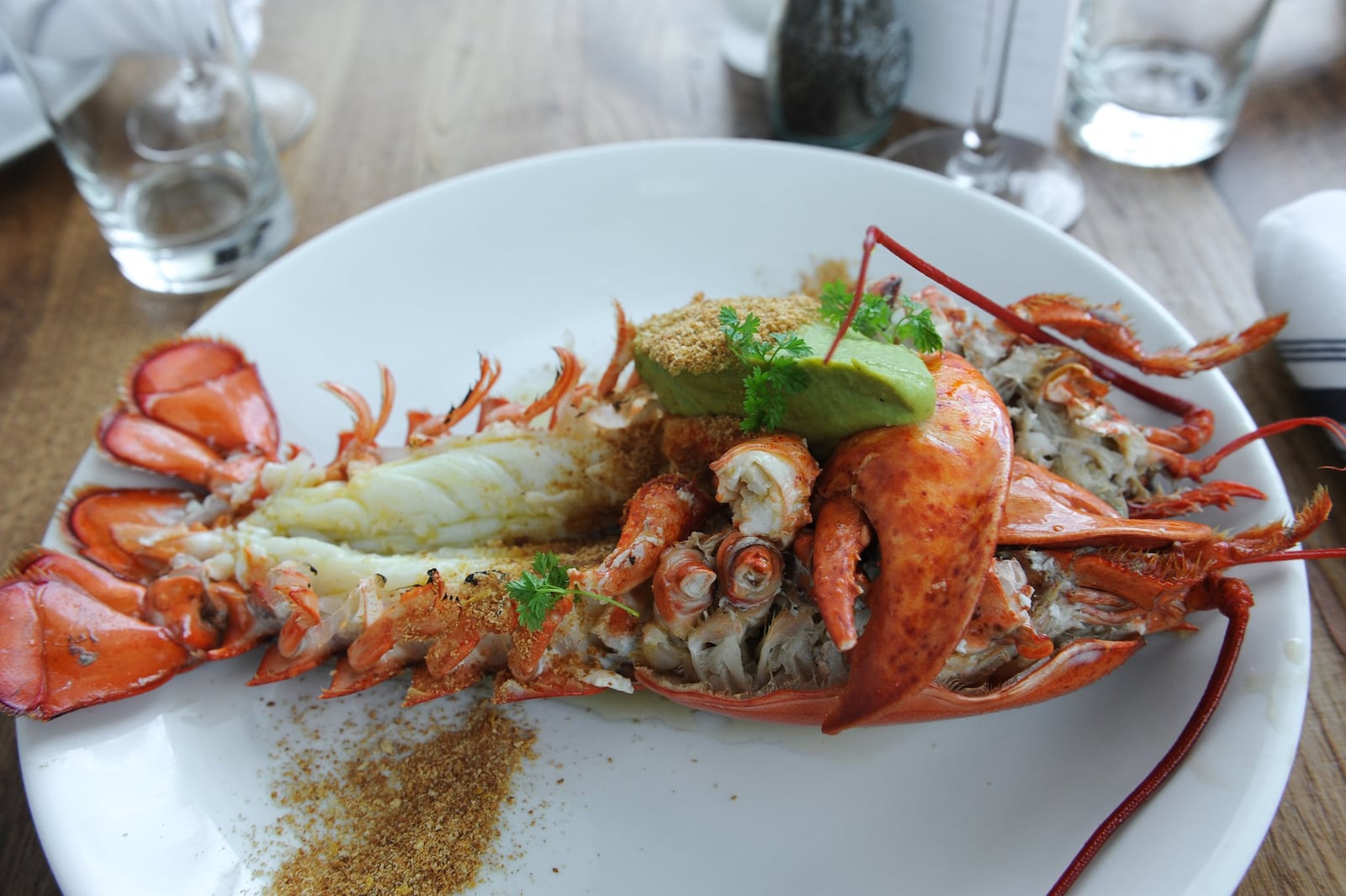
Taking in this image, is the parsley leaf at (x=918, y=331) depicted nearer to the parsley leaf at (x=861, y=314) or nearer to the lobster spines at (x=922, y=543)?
the parsley leaf at (x=861, y=314)

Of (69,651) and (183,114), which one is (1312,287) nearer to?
(69,651)

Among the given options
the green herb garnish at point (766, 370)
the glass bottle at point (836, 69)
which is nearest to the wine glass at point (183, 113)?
the glass bottle at point (836, 69)

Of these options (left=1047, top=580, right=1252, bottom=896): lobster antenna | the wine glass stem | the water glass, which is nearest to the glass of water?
the wine glass stem

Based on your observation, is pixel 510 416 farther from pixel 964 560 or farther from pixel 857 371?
pixel 964 560

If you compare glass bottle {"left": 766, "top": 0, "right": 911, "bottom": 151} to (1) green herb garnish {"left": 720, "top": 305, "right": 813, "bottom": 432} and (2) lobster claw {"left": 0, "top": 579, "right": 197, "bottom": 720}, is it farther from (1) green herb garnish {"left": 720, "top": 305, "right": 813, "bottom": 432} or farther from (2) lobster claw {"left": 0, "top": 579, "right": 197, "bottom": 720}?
(2) lobster claw {"left": 0, "top": 579, "right": 197, "bottom": 720}

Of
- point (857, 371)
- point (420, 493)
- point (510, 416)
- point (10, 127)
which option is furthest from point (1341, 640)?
point (10, 127)

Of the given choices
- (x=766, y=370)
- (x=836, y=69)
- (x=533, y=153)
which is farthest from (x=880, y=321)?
(x=533, y=153)

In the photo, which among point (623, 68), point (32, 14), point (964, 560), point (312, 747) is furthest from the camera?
point (623, 68)
